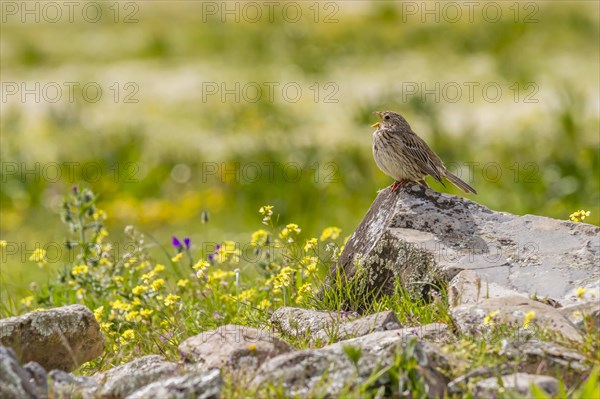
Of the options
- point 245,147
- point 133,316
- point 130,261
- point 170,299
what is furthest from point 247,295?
point 245,147

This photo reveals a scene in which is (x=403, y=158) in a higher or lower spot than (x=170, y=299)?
higher

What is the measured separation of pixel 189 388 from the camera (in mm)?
4566

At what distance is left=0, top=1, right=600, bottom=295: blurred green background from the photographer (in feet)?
41.9

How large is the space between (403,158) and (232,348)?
2.25m

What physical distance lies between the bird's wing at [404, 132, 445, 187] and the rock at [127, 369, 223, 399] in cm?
272

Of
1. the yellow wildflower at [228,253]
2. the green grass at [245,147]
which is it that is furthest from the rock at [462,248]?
the yellow wildflower at [228,253]

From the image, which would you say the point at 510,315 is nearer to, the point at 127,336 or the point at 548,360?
the point at 548,360

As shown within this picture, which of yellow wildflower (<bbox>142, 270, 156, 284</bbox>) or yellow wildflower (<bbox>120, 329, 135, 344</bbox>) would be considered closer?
yellow wildflower (<bbox>120, 329, 135, 344</bbox>)

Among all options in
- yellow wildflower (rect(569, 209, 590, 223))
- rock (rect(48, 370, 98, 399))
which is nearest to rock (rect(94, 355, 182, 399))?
rock (rect(48, 370, 98, 399))

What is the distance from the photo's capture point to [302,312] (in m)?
5.93

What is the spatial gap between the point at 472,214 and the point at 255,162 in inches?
302

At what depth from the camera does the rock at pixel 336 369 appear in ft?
15.1

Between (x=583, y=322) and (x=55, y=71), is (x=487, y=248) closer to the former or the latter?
(x=583, y=322)

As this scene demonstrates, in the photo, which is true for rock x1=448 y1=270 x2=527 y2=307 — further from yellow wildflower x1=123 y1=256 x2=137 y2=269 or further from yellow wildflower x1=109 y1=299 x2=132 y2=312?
yellow wildflower x1=123 y1=256 x2=137 y2=269
